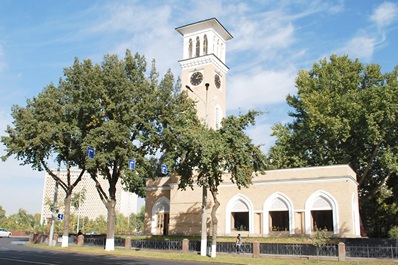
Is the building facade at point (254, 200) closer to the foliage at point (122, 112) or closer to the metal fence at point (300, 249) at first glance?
the foliage at point (122, 112)

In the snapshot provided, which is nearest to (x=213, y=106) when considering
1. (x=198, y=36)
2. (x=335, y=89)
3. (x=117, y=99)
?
(x=198, y=36)

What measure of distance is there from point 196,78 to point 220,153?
69.4ft

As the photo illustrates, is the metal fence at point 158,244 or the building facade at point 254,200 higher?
the building facade at point 254,200

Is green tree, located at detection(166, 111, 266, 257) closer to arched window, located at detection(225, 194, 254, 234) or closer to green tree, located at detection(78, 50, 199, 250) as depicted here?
green tree, located at detection(78, 50, 199, 250)

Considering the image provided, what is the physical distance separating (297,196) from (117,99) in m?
16.8

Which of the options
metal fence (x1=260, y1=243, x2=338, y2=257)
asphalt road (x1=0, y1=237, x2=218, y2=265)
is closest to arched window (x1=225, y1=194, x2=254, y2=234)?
metal fence (x1=260, y1=243, x2=338, y2=257)

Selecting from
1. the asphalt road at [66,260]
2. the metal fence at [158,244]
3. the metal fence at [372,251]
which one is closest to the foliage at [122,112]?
the metal fence at [158,244]

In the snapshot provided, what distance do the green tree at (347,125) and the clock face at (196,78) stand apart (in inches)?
397

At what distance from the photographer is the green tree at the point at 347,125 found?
33.7 m

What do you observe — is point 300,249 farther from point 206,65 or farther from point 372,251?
point 206,65

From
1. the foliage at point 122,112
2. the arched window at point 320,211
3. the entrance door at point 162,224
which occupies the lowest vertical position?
the entrance door at point 162,224

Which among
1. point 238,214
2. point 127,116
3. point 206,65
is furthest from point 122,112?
point 206,65

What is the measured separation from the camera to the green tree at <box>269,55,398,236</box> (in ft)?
111

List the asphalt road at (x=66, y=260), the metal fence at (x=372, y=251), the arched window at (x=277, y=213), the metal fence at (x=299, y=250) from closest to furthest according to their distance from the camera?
the asphalt road at (x=66, y=260), the metal fence at (x=372, y=251), the metal fence at (x=299, y=250), the arched window at (x=277, y=213)
